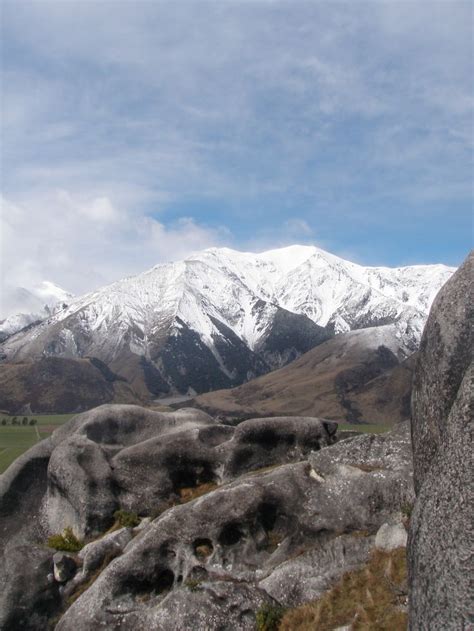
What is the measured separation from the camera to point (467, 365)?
14.9 meters

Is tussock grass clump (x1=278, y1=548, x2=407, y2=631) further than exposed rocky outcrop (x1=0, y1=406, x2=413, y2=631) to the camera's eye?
No

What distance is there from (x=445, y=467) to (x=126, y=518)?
71.4 feet

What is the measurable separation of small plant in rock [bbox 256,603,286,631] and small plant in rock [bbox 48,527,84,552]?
12.9 meters

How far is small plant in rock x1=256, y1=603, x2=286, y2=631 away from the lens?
20.7m

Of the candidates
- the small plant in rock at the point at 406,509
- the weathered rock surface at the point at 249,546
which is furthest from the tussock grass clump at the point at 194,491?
the small plant in rock at the point at 406,509

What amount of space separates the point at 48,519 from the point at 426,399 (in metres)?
26.3

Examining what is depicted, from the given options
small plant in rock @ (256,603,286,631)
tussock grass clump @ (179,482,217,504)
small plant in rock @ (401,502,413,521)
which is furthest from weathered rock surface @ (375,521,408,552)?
tussock grass clump @ (179,482,217,504)

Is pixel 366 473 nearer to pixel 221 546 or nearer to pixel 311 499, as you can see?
pixel 311 499

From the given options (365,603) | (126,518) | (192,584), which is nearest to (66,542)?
(126,518)

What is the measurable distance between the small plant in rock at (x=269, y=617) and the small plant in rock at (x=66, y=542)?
12.9 meters

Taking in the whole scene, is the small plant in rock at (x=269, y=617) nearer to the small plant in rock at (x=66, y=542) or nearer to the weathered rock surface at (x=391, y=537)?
the weathered rock surface at (x=391, y=537)

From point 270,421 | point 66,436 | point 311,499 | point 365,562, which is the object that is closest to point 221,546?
point 311,499

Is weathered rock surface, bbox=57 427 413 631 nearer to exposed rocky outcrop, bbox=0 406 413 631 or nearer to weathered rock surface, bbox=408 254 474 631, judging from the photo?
exposed rocky outcrop, bbox=0 406 413 631

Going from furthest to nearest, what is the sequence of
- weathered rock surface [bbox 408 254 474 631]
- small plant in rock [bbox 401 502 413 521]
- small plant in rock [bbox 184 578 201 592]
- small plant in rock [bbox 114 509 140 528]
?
small plant in rock [bbox 114 509 140 528], small plant in rock [bbox 401 502 413 521], small plant in rock [bbox 184 578 201 592], weathered rock surface [bbox 408 254 474 631]
